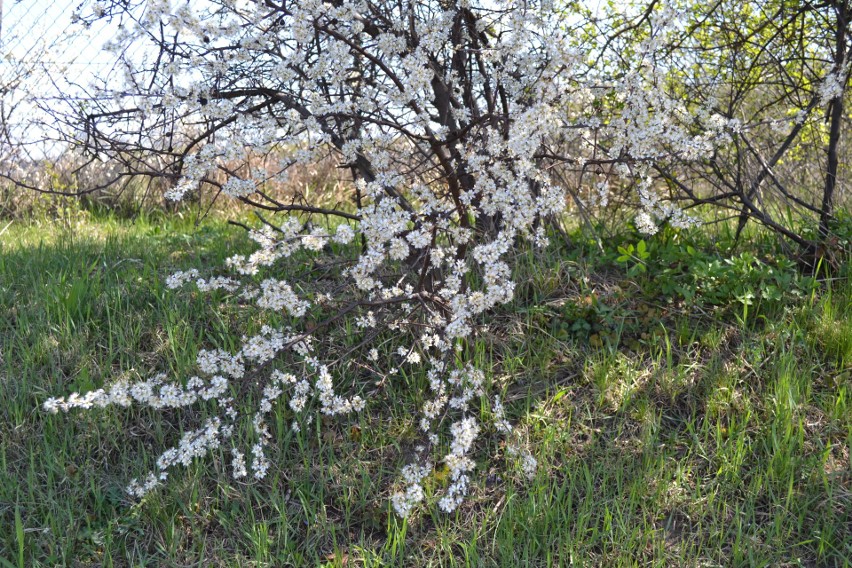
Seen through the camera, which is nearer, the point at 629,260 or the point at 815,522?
the point at 815,522

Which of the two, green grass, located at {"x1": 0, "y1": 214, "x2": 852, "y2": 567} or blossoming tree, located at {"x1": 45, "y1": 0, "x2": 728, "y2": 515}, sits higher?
blossoming tree, located at {"x1": 45, "y1": 0, "x2": 728, "y2": 515}

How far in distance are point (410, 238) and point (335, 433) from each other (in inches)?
40.2

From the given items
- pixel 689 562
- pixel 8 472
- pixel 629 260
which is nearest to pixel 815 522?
pixel 689 562

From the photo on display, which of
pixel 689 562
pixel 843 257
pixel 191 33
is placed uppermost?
pixel 191 33

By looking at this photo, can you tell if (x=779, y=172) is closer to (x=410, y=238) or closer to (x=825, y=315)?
(x=825, y=315)

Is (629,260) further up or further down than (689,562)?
further up

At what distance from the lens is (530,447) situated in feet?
9.96

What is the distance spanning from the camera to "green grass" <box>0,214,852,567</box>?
2680 millimetres

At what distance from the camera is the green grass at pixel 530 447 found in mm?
2680

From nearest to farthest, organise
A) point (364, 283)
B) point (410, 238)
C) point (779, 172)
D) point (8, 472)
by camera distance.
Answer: point (410, 238) → point (364, 283) → point (8, 472) → point (779, 172)

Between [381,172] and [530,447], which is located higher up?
[381,172]

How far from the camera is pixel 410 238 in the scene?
2562mm

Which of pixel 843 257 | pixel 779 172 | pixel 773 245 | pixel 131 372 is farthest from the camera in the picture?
pixel 779 172

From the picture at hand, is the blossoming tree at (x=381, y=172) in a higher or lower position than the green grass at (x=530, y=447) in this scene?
higher
